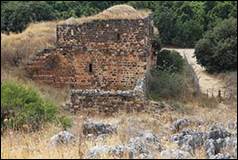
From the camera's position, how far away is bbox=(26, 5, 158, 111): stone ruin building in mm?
20906

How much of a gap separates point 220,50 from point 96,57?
10.5 m

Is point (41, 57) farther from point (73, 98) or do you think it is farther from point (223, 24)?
point (223, 24)

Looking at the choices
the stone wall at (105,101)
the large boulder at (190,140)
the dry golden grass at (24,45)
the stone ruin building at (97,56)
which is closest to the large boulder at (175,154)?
the large boulder at (190,140)

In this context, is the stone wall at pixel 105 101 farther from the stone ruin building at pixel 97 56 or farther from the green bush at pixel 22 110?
the green bush at pixel 22 110

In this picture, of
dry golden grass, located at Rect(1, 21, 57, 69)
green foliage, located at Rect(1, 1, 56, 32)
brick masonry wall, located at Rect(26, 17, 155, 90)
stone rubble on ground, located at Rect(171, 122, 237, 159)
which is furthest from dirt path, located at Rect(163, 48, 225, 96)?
stone rubble on ground, located at Rect(171, 122, 237, 159)

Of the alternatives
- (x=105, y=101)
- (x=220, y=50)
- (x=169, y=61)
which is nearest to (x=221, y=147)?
(x=105, y=101)

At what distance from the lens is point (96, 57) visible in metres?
21.1

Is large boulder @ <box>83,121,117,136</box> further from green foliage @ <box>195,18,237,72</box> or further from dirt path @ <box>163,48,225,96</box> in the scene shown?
green foliage @ <box>195,18,237,72</box>

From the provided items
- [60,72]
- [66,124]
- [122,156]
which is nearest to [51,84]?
[60,72]

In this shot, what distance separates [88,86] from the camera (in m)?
21.2

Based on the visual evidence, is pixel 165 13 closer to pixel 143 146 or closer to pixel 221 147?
pixel 221 147

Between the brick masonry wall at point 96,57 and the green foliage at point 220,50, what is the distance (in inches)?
372

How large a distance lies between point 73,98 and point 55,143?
326 inches

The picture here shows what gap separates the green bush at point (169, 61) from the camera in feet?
75.0
